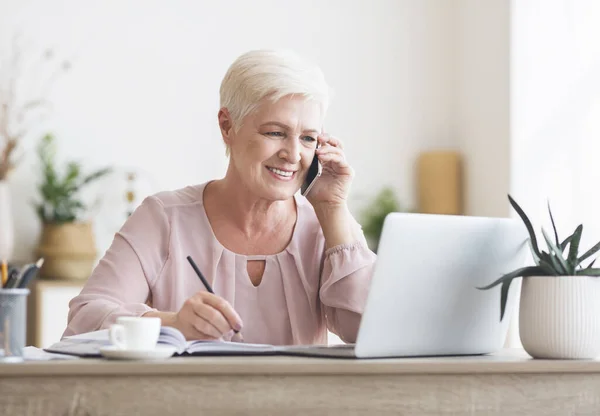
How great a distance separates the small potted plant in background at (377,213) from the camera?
4.91 m

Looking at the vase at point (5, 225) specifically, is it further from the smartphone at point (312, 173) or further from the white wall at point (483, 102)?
the smartphone at point (312, 173)

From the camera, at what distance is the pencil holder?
52.8 inches

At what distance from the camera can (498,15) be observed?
15.3 feet

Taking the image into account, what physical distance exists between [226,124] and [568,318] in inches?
Result: 36.4

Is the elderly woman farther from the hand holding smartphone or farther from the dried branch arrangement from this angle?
the dried branch arrangement

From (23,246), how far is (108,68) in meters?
0.97

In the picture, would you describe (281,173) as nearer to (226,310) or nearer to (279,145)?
(279,145)

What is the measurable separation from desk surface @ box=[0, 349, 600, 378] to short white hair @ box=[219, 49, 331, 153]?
704 mm

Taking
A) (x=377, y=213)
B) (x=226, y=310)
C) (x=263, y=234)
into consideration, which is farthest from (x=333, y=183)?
(x=377, y=213)

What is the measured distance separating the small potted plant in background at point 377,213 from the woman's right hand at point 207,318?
10.9 feet

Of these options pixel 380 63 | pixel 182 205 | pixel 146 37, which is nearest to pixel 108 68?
pixel 146 37

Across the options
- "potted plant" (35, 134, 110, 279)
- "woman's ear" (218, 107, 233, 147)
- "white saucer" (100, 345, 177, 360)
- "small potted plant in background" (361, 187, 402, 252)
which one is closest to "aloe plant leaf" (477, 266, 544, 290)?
"white saucer" (100, 345, 177, 360)

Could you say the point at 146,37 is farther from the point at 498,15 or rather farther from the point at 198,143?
the point at 498,15

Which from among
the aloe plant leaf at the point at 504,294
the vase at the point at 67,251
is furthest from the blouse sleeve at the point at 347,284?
the vase at the point at 67,251
